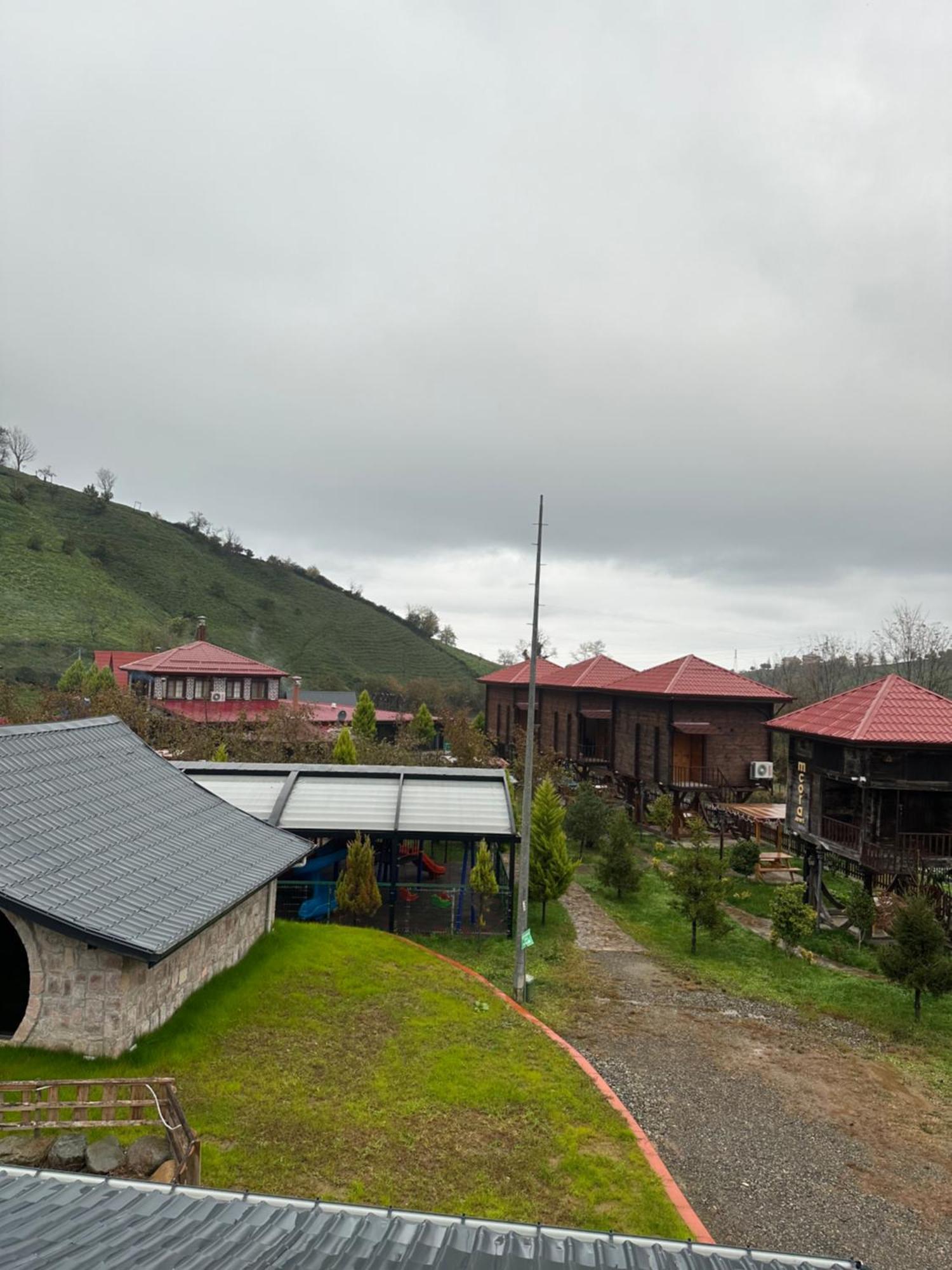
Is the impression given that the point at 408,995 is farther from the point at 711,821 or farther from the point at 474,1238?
the point at 711,821

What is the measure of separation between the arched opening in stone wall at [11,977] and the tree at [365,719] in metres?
33.5

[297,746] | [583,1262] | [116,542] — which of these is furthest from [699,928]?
[116,542]

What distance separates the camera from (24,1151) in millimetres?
7078

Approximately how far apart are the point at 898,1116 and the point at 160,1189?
1164 cm

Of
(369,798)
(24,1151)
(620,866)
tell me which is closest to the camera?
(24,1151)

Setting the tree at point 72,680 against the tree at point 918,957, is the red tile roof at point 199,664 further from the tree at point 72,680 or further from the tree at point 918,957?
the tree at point 918,957

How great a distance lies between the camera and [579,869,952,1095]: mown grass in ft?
48.4

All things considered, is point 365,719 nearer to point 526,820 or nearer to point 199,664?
point 199,664

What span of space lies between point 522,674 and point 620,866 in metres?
29.1

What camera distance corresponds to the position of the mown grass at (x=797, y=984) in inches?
581

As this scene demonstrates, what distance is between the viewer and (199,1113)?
9188mm

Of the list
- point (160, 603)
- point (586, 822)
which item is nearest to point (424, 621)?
point (160, 603)

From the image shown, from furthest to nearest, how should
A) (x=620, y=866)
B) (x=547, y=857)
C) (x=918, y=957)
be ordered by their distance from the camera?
(x=620, y=866) < (x=547, y=857) < (x=918, y=957)

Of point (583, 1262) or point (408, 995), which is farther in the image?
point (408, 995)
